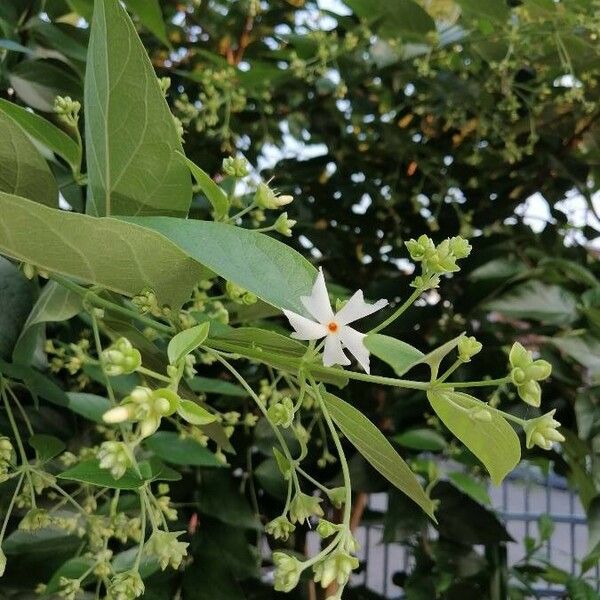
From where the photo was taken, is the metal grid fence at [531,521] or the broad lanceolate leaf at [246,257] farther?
the metal grid fence at [531,521]

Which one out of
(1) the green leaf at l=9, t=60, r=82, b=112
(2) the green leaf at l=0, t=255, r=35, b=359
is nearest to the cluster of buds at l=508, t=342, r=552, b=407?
(2) the green leaf at l=0, t=255, r=35, b=359

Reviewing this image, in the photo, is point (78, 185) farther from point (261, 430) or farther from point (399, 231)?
point (399, 231)

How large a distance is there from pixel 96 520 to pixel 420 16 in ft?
1.79

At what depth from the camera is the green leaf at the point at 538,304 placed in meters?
0.65

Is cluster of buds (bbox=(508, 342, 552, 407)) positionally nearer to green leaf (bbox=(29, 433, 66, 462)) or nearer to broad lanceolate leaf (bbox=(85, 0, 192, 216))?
broad lanceolate leaf (bbox=(85, 0, 192, 216))

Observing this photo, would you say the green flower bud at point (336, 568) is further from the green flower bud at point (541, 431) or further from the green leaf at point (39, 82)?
the green leaf at point (39, 82)

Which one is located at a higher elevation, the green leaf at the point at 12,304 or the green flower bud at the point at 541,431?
the green leaf at the point at 12,304

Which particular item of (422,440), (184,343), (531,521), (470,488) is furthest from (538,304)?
(531,521)

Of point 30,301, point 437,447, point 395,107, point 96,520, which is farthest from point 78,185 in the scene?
point 395,107

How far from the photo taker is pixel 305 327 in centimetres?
25

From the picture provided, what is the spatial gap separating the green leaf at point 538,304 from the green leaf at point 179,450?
31cm

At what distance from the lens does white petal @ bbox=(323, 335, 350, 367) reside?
0.81 feet

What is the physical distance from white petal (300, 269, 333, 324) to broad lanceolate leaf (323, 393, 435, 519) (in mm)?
34

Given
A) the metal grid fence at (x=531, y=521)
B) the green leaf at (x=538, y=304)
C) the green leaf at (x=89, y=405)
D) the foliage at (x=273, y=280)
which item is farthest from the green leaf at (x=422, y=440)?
the metal grid fence at (x=531, y=521)
